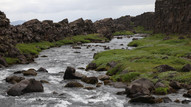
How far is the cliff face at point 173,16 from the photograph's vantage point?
324 feet

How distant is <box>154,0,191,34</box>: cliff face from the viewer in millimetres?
98844

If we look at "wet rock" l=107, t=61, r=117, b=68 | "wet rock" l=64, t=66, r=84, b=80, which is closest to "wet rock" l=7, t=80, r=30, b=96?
"wet rock" l=64, t=66, r=84, b=80

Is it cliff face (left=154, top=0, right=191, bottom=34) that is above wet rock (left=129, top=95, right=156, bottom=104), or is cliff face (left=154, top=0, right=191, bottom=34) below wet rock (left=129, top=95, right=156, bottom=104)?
above

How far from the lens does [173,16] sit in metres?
113

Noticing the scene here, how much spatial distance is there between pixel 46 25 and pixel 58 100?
11453 cm

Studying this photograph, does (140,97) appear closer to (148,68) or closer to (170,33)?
(148,68)

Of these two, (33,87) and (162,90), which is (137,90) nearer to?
(162,90)

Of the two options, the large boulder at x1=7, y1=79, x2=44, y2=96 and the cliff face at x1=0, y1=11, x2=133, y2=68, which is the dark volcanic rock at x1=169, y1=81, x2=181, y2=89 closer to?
the large boulder at x1=7, y1=79, x2=44, y2=96

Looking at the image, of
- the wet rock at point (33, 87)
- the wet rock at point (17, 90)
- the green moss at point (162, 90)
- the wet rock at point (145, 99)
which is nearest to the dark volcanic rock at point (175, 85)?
the green moss at point (162, 90)

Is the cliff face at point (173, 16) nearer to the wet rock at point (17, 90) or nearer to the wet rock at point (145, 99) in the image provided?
the wet rock at point (145, 99)

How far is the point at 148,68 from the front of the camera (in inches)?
1704

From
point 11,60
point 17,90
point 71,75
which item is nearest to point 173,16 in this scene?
point 11,60

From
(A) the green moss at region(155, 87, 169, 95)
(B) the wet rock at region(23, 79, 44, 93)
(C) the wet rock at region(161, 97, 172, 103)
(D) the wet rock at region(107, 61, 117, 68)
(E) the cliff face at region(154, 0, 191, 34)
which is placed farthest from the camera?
(E) the cliff face at region(154, 0, 191, 34)

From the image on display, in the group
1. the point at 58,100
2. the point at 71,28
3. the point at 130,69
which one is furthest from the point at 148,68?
the point at 71,28
